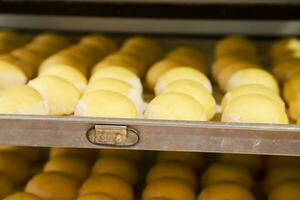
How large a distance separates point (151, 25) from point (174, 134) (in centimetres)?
95

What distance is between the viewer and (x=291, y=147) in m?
0.92

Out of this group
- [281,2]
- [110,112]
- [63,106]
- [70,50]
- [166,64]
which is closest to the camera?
[110,112]

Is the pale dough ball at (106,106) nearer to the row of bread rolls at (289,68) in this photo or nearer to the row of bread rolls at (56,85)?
the row of bread rolls at (56,85)

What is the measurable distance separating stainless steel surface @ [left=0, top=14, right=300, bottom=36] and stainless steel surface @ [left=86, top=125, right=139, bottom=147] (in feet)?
3.03

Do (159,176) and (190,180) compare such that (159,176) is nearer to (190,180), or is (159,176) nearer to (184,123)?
(190,180)

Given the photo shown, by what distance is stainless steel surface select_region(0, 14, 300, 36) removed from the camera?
69.7 inches

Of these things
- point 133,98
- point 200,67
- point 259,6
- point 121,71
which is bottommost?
point 133,98

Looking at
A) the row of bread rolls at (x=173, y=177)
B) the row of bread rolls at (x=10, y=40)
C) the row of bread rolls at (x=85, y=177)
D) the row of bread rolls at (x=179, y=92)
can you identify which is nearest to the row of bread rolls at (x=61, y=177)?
the row of bread rolls at (x=85, y=177)

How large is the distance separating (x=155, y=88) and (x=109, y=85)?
16 cm

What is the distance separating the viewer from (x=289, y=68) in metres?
1.43

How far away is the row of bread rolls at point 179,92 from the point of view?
1072mm

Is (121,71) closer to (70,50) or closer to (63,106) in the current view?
(63,106)

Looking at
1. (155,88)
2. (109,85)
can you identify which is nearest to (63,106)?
(109,85)

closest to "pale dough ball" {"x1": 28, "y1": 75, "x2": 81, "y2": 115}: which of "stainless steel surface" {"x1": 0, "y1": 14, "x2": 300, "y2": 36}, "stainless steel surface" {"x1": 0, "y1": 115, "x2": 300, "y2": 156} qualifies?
"stainless steel surface" {"x1": 0, "y1": 115, "x2": 300, "y2": 156}
